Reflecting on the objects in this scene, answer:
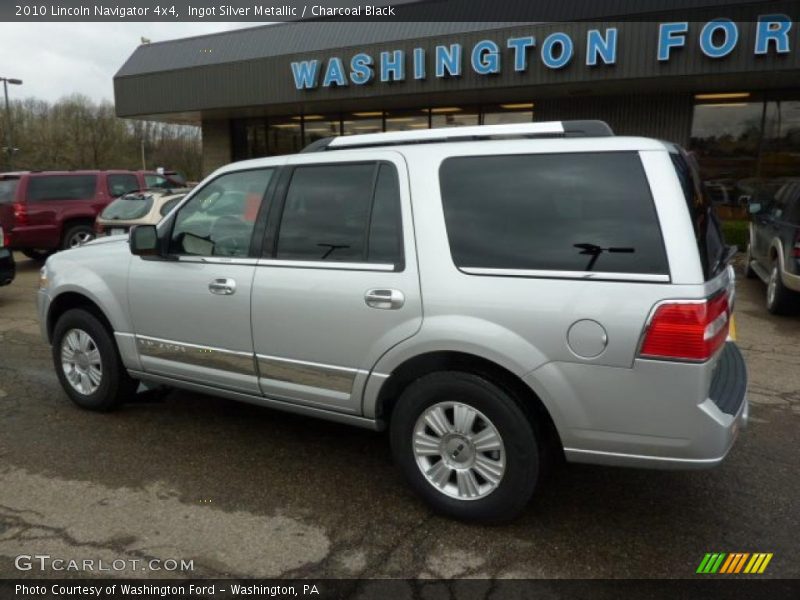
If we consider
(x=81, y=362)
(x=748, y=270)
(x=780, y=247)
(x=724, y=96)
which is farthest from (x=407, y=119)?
(x=81, y=362)

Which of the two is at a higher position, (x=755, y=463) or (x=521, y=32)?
(x=521, y=32)

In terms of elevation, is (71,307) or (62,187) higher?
(62,187)

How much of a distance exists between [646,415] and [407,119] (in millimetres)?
15044

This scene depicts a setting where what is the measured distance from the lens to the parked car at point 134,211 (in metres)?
10.8

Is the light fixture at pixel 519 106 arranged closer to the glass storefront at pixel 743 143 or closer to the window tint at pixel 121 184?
the glass storefront at pixel 743 143

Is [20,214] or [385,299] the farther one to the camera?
[20,214]

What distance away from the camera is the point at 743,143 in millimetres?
13742

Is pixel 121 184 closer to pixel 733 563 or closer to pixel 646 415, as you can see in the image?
pixel 646 415

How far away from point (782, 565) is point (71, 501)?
346 cm

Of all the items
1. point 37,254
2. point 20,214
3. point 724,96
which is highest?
point 724,96

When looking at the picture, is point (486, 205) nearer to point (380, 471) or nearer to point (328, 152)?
point (328, 152)

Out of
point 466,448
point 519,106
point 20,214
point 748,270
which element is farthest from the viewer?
point 519,106

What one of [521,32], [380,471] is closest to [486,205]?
[380,471]

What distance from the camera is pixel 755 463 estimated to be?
381 cm
